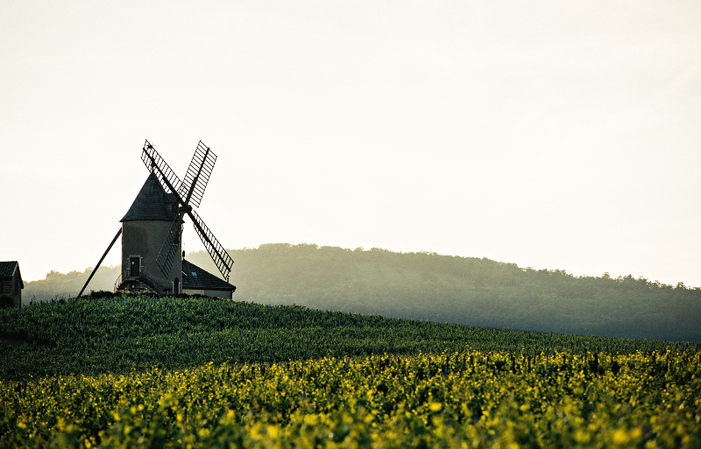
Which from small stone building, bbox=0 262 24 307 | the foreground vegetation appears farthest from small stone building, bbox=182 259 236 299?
the foreground vegetation

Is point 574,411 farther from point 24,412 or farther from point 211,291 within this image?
point 211,291

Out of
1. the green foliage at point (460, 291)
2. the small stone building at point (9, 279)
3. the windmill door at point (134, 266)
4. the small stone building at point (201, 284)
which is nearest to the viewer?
the windmill door at point (134, 266)

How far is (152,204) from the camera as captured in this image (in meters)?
43.0

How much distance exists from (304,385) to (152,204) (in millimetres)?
32976

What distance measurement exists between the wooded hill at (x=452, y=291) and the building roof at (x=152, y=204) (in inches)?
3518

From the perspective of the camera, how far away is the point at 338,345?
31.8 metres

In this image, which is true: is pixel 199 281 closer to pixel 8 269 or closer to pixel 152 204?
pixel 152 204

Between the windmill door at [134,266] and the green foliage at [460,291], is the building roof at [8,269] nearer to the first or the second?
the windmill door at [134,266]

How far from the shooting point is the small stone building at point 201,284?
156 feet

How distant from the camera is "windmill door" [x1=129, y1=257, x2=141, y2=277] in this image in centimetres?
4153

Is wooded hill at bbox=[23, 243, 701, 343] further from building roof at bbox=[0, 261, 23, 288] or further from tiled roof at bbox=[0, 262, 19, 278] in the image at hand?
tiled roof at bbox=[0, 262, 19, 278]

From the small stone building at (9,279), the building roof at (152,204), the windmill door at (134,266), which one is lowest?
the small stone building at (9,279)

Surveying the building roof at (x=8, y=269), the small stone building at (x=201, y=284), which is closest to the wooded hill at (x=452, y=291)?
the building roof at (x=8, y=269)

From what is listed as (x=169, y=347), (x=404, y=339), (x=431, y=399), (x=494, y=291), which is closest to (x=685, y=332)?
(x=494, y=291)
